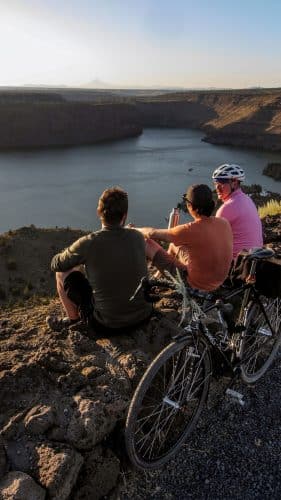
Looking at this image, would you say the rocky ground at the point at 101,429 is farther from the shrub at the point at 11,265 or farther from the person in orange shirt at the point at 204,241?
the shrub at the point at 11,265

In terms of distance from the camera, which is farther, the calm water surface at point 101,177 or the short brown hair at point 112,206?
the calm water surface at point 101,177

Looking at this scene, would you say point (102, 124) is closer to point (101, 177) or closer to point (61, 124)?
point (61, 124)

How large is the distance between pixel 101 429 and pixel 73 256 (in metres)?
1.09

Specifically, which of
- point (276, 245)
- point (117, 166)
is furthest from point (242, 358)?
point (117, 166)

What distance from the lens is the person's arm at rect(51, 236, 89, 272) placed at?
9.64 feet

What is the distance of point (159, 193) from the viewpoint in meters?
36.4

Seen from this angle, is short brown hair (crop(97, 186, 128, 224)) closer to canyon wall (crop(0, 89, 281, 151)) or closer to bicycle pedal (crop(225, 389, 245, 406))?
bicycle pedal (crop(225, 389, 245, 406))

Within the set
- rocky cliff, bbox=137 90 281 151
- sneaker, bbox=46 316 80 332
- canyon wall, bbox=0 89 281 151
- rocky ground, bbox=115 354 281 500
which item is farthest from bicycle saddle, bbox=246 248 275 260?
canyon wall, bbox=0 89 281 151

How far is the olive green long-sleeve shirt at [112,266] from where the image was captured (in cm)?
293

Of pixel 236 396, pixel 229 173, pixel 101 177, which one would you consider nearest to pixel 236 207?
pixel 229 173

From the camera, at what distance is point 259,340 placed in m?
3.31

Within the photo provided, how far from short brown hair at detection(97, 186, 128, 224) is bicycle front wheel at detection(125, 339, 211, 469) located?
97 cm

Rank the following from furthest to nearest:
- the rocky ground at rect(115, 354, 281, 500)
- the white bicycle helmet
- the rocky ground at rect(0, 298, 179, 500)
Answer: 1. the white bicycle helmet
2. the rocky ground at rect(115, 354, 281, 500)
3. the rocky ground at rect(0, 298, 179, 500)

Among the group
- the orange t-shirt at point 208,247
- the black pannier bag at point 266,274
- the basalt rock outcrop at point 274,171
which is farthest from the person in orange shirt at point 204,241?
the basalt rock outcrop at point 274,171
